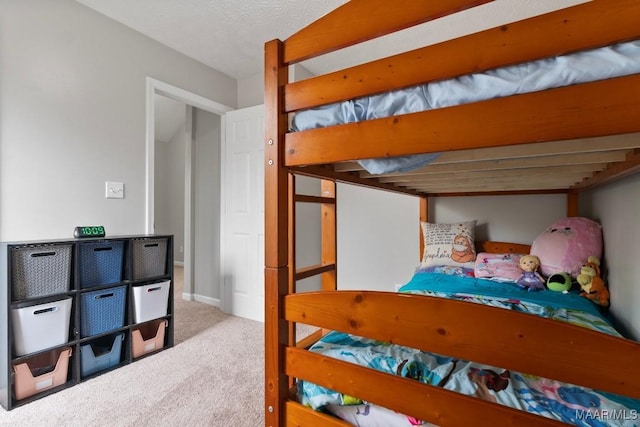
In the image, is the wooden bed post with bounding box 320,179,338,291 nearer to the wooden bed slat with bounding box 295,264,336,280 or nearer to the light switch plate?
the wooden bed slat with bounding box 295,264,336,280

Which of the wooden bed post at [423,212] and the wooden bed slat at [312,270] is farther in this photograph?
the wooden bed post at [423,212]

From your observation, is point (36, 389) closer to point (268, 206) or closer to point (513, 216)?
point (268, 206)

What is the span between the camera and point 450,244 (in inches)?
92.5

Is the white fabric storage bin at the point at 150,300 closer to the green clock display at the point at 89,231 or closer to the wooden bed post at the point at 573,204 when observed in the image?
the green clock display at the point at 89,231

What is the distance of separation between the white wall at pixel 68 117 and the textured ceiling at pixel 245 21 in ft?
0.67

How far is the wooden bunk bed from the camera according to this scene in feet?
1.97

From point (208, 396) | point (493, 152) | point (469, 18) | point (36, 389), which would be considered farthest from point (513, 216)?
point (36, 389)

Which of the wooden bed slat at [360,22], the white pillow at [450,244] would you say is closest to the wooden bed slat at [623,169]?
the white pillow at [450,244]

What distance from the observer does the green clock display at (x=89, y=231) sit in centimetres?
190

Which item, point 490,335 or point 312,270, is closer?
point 490,335

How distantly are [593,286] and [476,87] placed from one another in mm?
1638

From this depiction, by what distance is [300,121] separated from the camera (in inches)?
38.9

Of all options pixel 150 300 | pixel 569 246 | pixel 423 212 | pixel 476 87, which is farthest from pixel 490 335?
pixel 150 300

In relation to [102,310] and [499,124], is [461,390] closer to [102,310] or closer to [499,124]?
[499,124]
